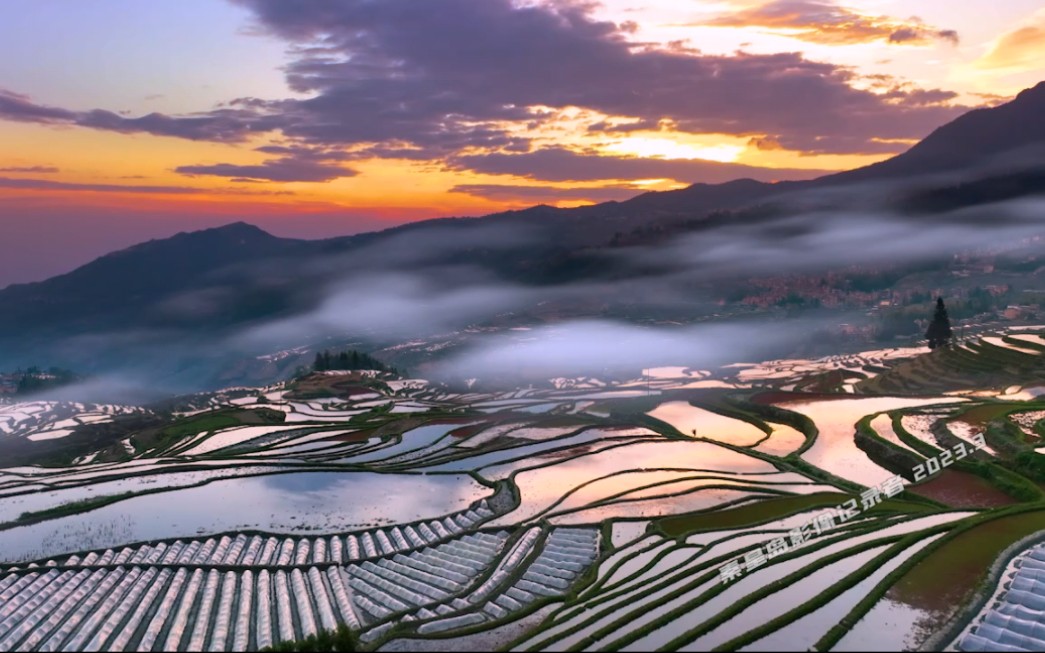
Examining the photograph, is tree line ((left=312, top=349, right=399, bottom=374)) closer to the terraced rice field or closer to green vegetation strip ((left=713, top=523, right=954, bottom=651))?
the terraced rice field

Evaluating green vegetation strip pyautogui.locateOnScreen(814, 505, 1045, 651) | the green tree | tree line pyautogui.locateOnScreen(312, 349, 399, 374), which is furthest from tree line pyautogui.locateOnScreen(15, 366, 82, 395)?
green vegetation strip pyautogui.locateOnScreen(814, 505, 1045, 651)

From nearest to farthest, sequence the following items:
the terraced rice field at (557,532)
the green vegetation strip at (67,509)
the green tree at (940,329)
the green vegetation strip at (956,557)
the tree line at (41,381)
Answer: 1. the green vegetation strip at (956,557)
2. the terraced rice field at (557,532)
3. the green vegetation strip at (67,509)
4. the green tree at (940,329)
5. the tree line at (41,381)

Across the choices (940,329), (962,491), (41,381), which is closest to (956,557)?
(962,491)

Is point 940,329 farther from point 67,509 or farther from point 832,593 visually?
point 67,509

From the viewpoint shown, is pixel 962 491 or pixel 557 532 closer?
pixel 557 532

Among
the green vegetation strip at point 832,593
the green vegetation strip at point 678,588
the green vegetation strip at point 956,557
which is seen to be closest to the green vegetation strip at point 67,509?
the green vegetation strip at point 678,588

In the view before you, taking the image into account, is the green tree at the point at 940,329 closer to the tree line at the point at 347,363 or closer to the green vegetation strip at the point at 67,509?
the tree line at the point at 347,363
